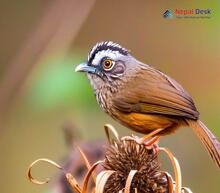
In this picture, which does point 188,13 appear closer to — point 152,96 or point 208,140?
point 152,96

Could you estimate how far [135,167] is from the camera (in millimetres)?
2041

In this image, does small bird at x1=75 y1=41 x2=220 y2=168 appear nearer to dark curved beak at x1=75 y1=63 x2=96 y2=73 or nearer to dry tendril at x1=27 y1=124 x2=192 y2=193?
dark curved beak at x1=75 y1=63 x2=96 y2=73

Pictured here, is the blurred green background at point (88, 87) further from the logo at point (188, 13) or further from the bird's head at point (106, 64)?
the bird's head at point (106, 64)

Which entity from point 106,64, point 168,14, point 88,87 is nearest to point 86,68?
point 106,64

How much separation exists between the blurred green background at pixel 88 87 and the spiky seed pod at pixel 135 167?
67cm

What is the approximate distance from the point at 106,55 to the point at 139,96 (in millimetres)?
201

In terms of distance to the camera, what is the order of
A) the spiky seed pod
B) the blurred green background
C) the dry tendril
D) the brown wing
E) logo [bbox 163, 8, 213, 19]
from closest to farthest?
the dry tendril → the spiky seed pod → the brown wing → logo [bbox 163, 8, 213, 19] → the blurred green background

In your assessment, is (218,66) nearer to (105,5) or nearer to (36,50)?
(105,5)

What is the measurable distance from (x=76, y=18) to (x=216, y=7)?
4.73 ft

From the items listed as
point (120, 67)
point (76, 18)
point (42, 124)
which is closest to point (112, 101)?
point (120, 67)

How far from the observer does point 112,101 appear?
7.14 feet

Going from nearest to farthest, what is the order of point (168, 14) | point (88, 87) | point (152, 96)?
point (152, 96)
point (88, 87)
point (168, 14)

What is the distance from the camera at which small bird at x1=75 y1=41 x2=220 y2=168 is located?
2.08m

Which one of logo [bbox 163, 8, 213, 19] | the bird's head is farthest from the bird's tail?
logo [bbox 163, 8, 213, 19]
